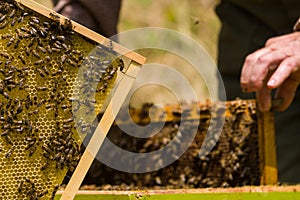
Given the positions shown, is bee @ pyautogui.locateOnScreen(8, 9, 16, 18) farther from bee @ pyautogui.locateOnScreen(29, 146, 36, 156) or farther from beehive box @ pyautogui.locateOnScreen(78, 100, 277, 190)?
beehive box @ pyautogui.locateOnScreen(78, 100, 277, 190)

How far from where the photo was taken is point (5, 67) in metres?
2.73

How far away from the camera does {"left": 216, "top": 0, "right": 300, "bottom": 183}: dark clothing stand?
4445mm

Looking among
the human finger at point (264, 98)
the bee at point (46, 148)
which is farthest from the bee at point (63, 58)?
the human finger at point (264, 98)

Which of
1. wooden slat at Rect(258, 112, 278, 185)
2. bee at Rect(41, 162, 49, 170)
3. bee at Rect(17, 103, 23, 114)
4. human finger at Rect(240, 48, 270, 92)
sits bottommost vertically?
bee at Rect(41, 162, 49, 170)

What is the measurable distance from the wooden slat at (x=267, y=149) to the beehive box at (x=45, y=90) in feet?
4.69

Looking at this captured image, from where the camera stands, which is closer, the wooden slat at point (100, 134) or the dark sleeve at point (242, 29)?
the wooden slat at point (100, 134)

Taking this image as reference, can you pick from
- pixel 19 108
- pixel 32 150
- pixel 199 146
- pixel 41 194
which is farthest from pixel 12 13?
pixel 199 146

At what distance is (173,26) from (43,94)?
582cm

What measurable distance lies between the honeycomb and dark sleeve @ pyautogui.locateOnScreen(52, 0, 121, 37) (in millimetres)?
1130

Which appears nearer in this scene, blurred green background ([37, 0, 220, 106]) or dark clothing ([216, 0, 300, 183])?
dark clothing ([216, 0, 300, 183])

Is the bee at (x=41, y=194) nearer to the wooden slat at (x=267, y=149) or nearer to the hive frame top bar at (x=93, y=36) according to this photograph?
Answer: the hive frame top bar at (x=93, y=36)

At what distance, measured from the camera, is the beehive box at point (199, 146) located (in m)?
3.87

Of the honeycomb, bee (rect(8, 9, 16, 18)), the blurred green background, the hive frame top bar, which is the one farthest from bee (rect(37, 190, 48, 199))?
the blurred green background

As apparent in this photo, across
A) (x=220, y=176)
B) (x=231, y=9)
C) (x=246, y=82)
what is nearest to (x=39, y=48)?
(x=246, y=82)
